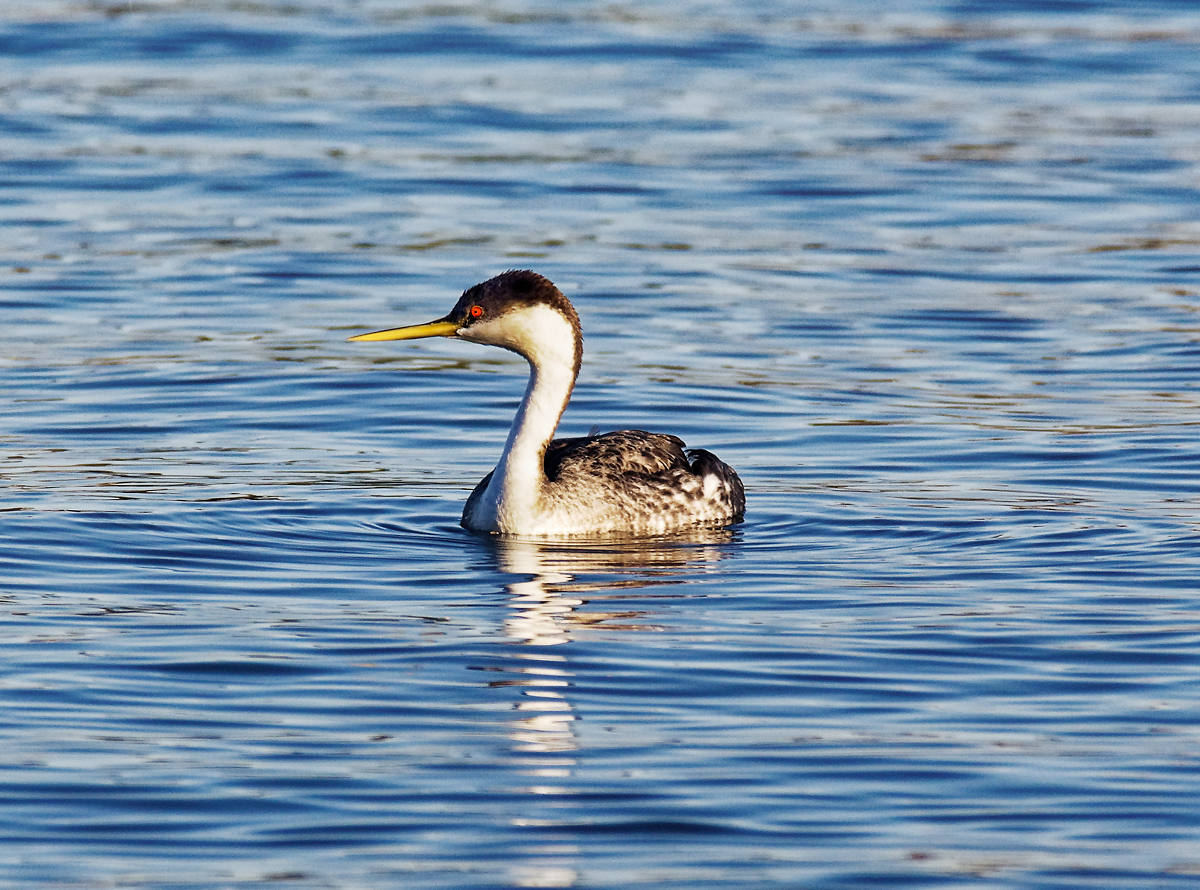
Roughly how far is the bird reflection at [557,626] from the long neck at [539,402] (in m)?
0.38

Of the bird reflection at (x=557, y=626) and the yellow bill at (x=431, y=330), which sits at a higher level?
the yellow bill at (x=431, y=330)

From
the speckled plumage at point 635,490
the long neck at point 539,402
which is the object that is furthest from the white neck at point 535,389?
Answer: the speckled plumage at point 635,490

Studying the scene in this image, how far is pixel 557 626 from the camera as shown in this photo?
33.2 ft

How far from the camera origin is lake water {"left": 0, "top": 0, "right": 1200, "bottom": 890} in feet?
25.2

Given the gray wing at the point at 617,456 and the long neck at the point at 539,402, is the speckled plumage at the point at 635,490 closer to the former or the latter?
the gray wing at the point at 617,456

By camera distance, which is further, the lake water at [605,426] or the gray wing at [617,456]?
the gray wing at [617,456]

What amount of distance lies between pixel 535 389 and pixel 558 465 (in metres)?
0.45

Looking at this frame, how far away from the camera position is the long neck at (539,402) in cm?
1236

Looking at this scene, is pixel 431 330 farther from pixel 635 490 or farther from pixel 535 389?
pixel 635 490

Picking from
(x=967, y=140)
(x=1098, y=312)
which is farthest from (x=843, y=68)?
(x=1098, y=312)

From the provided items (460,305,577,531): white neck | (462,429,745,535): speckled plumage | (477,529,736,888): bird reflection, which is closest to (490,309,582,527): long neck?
(460,305,577,531): white neck

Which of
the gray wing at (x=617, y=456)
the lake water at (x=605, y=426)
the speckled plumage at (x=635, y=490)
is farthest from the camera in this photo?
the gray wing at (x=617, y=456)

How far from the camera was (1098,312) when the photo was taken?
18859 mm

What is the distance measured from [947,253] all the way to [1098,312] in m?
2.62
